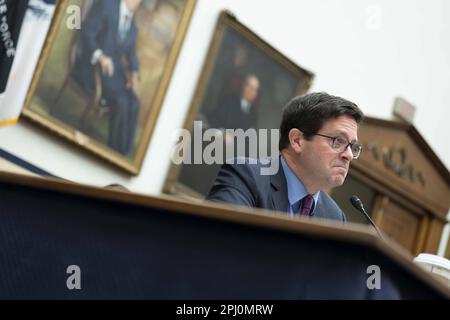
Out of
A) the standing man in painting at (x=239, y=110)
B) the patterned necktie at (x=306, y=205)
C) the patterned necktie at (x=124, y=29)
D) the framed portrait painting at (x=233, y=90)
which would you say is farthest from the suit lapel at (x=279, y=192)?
the standing man in painting at (x=239, y=110)

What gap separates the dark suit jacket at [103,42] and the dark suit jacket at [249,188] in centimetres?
297

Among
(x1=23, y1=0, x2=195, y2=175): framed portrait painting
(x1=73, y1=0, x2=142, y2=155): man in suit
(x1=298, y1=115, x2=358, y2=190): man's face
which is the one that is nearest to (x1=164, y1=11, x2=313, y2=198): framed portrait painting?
(x1=23, y1=0, x2=195, y2=175): framed portrait painting

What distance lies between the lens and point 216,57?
7.09 meters

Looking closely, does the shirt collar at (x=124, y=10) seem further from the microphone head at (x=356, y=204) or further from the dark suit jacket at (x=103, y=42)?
the microphone head at (x=356, y=204)

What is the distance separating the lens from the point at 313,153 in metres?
3.59

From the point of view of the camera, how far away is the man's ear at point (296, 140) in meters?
3.64

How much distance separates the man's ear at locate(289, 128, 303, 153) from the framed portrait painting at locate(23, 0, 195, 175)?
8.79 ft

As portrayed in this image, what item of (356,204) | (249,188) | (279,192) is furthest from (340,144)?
(249,188)

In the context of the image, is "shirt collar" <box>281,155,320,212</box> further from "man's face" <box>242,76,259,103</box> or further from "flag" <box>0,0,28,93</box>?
"man's face" <box>242,76,259,103</box>

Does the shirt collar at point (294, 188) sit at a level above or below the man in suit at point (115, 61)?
below

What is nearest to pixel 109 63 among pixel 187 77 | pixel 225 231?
pixel 187 77

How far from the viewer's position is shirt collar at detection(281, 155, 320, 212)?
11.3 ft

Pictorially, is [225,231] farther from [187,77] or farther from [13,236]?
[187,77]
